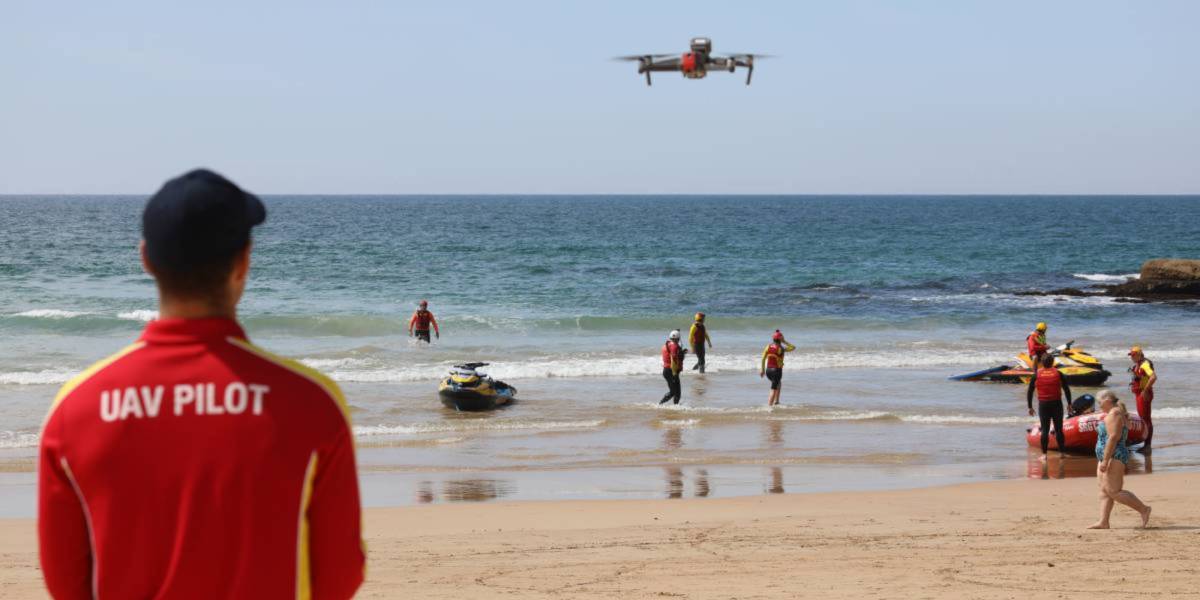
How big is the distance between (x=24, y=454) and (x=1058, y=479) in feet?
43.7

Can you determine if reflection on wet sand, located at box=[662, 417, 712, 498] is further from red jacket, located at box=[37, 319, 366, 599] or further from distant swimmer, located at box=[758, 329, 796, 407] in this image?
red jacket, located at box=[37, 319, 366, 599]

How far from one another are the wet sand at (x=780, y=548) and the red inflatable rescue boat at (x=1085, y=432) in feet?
10.1

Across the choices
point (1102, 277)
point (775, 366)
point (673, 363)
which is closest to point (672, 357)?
point (673, 363)

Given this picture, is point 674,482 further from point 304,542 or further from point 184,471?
point 184,471

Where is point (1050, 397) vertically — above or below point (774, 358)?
above

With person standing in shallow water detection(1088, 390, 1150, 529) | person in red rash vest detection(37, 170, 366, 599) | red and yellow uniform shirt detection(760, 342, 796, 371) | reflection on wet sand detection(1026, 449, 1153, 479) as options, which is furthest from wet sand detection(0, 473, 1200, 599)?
red and yellow uniform shirt detection(760, 342, 796, 371)

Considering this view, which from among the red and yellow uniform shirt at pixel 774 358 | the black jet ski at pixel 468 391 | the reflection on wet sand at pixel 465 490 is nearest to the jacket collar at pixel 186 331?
the reflection on wet sand at pixel 465 490

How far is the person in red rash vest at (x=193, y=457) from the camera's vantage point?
6.52 feet

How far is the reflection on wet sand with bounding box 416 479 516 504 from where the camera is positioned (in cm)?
1332

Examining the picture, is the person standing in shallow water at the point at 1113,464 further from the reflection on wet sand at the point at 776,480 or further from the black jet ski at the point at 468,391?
the black jet ski at the point at 468,391

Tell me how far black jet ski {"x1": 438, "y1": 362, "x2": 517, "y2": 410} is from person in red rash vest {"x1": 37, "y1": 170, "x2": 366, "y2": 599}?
18023 mm

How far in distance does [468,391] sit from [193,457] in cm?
1813

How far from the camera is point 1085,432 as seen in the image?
1617 cm

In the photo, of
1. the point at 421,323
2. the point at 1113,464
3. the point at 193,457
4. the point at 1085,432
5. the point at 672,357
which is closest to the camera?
→ the point at 193,457
